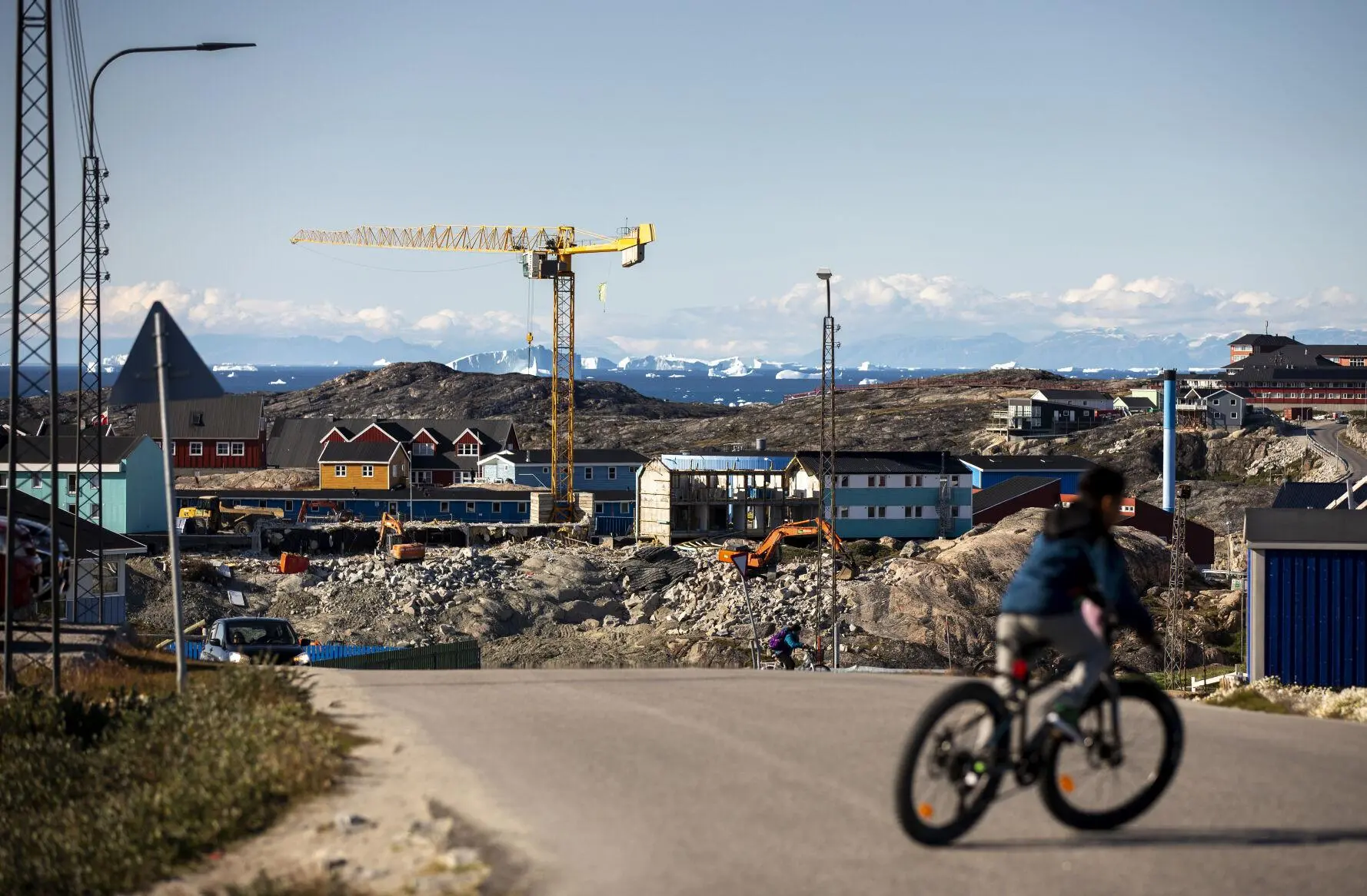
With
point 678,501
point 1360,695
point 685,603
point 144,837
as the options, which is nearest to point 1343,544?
point 1360,695

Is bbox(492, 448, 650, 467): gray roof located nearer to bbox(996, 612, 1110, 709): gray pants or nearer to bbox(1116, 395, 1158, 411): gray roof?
bbox(1116, 395, 1158, 411): gray roof

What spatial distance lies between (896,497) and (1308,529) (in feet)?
150

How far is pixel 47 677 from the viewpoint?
52.7 ft

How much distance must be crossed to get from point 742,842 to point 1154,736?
2.32 meters

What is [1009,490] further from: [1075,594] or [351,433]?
[1075,594]

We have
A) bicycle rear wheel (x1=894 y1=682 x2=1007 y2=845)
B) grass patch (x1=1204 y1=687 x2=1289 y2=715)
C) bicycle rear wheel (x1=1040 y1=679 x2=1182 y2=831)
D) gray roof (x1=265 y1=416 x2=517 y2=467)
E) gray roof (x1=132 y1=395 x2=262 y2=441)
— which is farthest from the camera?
gray roof (x1=132 y1=395 x2=262 y2=441)

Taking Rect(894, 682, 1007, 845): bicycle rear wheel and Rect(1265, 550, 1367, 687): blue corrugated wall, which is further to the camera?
Rect(1265, 550, 1367, 687): blue corrugated wall

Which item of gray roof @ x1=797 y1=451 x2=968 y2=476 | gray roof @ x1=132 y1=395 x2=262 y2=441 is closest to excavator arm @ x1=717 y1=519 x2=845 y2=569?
gray roof @ x1=797 y1=451 x2=968 y2=476

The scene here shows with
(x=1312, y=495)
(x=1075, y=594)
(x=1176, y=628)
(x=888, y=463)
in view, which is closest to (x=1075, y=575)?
(x=1075, y=594)

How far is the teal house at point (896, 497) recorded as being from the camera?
72.6 m

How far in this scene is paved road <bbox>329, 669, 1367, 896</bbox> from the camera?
7.00 meters

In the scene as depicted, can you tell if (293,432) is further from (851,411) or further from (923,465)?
(851,411)

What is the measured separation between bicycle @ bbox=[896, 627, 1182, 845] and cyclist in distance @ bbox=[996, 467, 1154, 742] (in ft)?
0.31

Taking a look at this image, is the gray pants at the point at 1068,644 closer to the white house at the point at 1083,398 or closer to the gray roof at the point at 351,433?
the gray roof at the point at 351,433
